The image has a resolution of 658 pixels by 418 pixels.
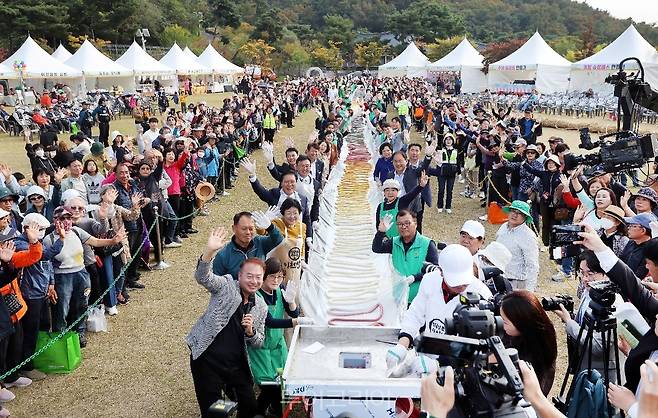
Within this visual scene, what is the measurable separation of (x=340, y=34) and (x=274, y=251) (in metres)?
76.8

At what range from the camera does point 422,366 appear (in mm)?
3633

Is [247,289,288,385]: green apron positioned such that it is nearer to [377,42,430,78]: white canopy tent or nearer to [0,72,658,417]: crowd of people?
[0,72,658,417]: crowd of people

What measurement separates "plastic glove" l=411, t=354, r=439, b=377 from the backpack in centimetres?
84

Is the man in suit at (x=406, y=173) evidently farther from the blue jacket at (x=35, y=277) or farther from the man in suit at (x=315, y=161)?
the blue jacket at (x=35, y=277)

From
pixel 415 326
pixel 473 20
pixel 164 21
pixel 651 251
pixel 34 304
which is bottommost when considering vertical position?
pixel 34 304

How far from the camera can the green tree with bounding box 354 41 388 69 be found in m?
72.8

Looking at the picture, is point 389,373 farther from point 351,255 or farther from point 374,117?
point 374,117

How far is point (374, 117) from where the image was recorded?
20.3m

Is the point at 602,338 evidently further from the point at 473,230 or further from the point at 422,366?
the point at 473,230

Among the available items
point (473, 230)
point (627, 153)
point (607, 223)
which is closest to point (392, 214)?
point (473, 230)

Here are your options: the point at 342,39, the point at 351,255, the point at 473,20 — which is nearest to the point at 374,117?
the point at 351,255

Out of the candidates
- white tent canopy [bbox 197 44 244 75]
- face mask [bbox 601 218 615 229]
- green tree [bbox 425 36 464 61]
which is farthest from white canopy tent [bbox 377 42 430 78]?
face mask [bbox 601 218 615 229]

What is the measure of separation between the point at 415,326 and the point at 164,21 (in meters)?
62.6

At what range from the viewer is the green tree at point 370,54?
7281 cm
